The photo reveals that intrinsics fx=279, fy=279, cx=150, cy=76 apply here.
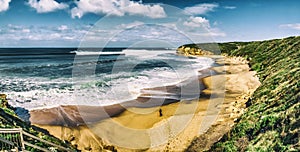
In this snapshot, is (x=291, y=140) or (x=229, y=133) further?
(x=229, y=133)

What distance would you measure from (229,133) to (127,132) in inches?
173

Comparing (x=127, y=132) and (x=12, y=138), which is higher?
(x=12, y=138)

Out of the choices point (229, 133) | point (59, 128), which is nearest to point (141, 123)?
point (59, 128)

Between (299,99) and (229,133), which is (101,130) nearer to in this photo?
(229,133)

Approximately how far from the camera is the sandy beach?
10.8 metres

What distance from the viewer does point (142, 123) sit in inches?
520

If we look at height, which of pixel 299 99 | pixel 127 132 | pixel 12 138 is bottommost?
pixel 127 132

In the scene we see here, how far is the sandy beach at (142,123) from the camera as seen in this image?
10844mm

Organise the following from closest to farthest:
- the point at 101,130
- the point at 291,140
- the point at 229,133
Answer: the point at 291,140
the point at 229,133
the point at 101,130

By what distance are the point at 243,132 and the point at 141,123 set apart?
5.21 meters

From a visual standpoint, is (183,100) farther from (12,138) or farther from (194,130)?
(12,138)

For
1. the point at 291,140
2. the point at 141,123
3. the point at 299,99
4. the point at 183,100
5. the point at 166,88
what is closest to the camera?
the point at 291,140

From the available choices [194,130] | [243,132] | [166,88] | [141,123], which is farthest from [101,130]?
[166,88]

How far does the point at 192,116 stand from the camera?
44.3ft
